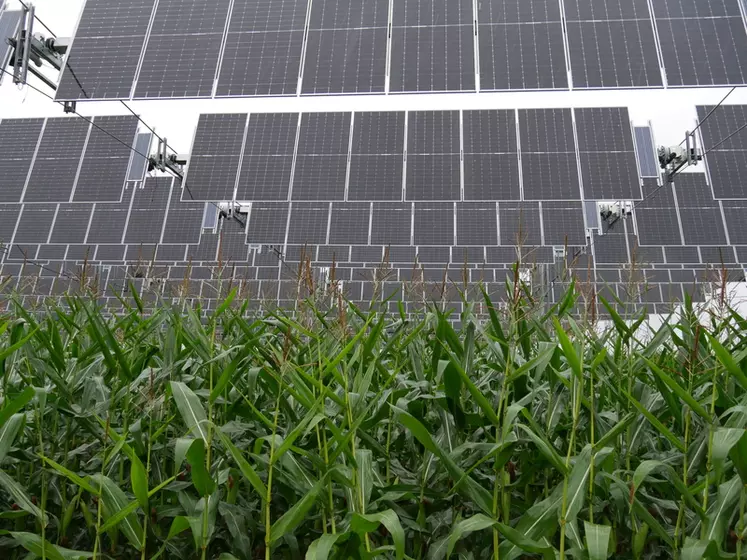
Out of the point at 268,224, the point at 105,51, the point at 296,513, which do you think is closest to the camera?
the point at 296,513

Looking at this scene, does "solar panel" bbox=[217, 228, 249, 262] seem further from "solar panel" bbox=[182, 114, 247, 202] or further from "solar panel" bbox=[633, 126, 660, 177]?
"solar panel" bbox=[633, 126, 660, 177]

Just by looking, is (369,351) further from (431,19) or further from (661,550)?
(431,19)

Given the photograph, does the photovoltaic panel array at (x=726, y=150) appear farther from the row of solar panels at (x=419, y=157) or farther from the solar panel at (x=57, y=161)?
the solar panel at (x=57, y=161)

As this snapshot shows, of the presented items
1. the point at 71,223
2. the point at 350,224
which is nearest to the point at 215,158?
the point at 350,224

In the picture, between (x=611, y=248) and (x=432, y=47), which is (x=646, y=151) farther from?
(x=432, y=47)

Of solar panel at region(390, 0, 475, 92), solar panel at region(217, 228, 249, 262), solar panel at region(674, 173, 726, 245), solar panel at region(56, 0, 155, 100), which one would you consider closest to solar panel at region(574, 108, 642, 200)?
solar panel at region(674, 173, 726, 245)

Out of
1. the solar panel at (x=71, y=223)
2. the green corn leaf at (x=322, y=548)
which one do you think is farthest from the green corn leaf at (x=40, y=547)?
the solar panel at (x=71, y=223)

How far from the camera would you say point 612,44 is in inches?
380

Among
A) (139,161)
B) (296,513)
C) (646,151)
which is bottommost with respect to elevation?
(296,513)

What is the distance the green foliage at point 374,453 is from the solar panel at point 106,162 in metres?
12.3

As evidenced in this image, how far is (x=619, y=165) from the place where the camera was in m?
12.5

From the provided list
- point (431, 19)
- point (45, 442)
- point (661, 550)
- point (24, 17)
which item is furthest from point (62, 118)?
point (661, 550)

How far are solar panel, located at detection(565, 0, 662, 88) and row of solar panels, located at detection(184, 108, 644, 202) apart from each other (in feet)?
9.25

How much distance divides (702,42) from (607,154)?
12.1 ft
